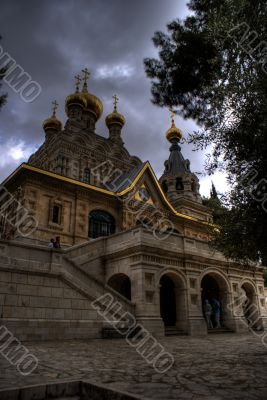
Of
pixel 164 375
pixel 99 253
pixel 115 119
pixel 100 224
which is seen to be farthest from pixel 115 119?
pixel 164 375

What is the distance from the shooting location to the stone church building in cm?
1292

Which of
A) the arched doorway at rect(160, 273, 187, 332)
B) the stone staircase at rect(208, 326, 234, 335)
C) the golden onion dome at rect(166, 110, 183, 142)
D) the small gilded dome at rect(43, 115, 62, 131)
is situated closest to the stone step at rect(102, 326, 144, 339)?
the arched doorway at rect(160, 273, 187, 332)

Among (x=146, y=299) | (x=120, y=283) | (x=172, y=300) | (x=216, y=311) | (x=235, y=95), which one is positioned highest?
(x=235, y=95)

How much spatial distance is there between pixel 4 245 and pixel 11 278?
1275 mm

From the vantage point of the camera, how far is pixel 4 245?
41.5 ft

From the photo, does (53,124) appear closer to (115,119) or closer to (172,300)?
(115,119)

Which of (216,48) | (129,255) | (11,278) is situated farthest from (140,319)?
(216,48)

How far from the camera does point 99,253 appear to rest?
61.6 ft

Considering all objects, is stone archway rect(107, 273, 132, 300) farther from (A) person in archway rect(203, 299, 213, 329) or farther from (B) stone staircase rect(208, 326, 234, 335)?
(B) stone staircase rect(208, 326, 234, 335)

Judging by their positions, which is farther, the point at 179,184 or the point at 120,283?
the point at 179,184

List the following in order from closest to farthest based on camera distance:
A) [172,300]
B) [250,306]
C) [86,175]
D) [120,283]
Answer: [120,283] → [172,300] → [250,306] → [86,175]

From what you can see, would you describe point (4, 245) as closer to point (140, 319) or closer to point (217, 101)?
point (140, 319)

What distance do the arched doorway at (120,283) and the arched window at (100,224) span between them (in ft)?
20.8

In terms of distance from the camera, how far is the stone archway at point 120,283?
18.4 m
